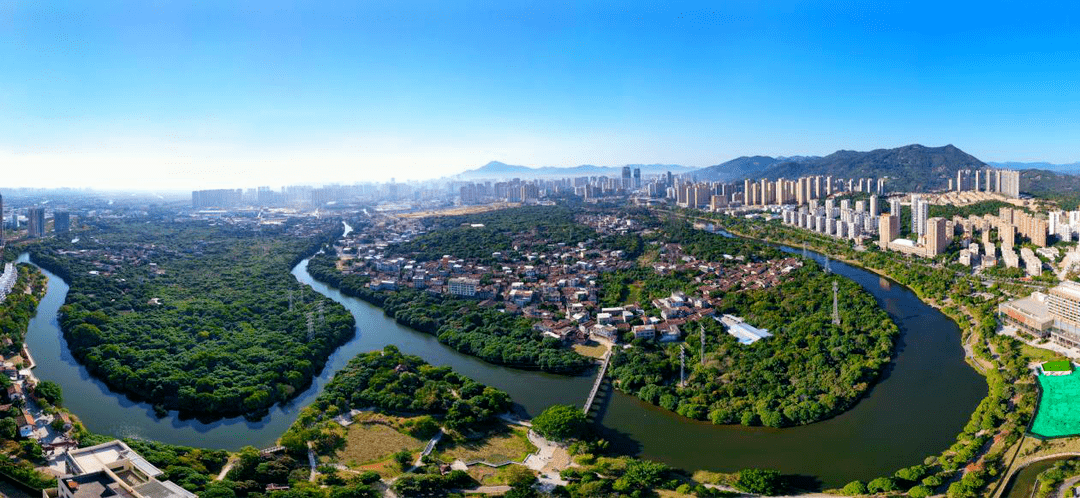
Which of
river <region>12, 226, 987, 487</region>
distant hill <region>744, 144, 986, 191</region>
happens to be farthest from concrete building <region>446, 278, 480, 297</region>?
distant hill <region>744, 144, 986, 191</region>

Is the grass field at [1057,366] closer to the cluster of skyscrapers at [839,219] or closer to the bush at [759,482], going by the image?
the bush at [759,482]

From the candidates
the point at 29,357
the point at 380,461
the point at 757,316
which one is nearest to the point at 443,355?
the point at 380,461

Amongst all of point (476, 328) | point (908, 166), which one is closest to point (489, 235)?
point (476, 328)

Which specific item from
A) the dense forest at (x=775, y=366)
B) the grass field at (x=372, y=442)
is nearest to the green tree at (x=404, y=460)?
the grass field at (x=372, y=442)

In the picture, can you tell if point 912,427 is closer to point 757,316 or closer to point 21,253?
point 757,316

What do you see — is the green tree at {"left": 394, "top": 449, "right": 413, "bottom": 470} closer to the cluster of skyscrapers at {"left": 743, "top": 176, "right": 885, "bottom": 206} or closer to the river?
the river
